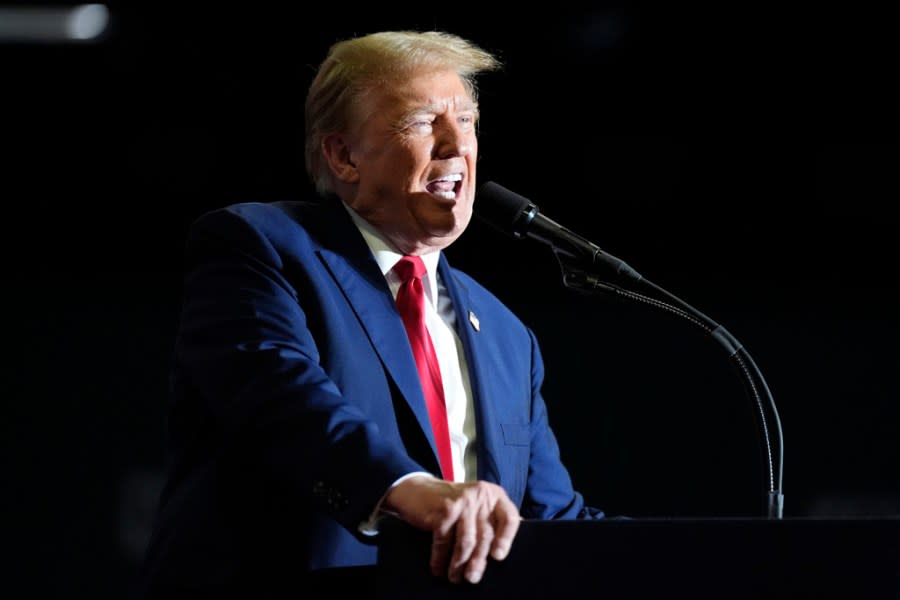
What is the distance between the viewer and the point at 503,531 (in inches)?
44.1

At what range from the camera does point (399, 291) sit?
1.80 m

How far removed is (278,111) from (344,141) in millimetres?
1891

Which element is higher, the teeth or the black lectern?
the teeth

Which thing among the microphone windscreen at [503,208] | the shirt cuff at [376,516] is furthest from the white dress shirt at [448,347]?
the shirt cuff at [376,516]

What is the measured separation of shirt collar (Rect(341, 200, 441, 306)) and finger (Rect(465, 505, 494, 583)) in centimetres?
77

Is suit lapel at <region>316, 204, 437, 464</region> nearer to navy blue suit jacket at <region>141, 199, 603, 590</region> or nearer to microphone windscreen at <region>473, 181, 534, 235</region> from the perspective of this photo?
Result: navy blue suit jacket at <region>141, 199, 603, 590</region>

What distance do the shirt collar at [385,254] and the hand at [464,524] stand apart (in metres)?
0.73

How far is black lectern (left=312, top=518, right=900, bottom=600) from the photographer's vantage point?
1141 mm

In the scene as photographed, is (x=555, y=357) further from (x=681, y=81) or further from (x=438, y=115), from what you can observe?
(x=438, y=115)

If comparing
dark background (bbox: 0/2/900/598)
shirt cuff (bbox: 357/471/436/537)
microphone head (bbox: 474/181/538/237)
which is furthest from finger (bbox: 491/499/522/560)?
dark background (bbox: 0/2/900/598)

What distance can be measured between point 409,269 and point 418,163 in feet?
0.59

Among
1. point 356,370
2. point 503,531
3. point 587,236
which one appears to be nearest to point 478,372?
point 356,370

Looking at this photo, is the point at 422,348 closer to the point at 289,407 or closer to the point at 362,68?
the point at 289,407

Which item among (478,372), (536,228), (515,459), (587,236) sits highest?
(536,228)
